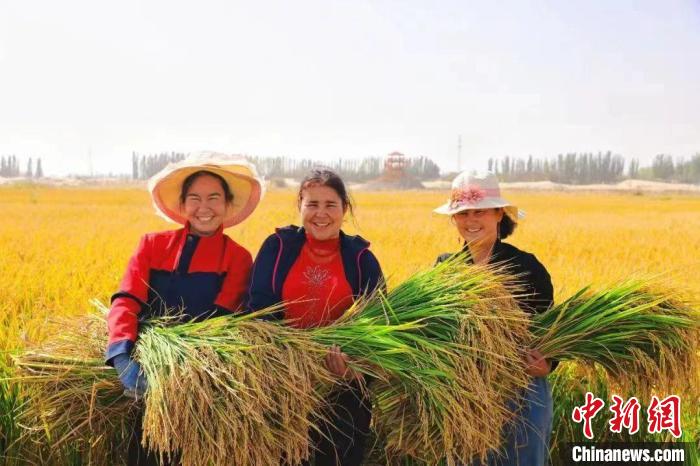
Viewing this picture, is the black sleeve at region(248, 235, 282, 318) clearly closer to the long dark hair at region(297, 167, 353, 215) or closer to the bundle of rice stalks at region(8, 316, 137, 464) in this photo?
the long dark hair at region(297, 167, 353, 215)

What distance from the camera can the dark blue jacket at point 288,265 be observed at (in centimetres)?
261

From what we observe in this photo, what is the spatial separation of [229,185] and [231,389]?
1070mm

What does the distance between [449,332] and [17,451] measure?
196 centimetres

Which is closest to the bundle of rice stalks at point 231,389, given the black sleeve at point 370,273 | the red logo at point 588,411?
the black sleeve at point 370,273

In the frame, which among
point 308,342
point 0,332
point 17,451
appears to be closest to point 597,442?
point 308,342

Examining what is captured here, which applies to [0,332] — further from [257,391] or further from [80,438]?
[257,391]

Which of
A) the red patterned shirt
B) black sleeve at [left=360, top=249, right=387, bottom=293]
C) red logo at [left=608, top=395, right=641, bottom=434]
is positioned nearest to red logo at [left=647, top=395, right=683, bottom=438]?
red logo at [left=608, top=395, right=641, bottom=434]

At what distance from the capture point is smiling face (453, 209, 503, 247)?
288 cm

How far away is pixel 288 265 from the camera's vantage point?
268 centimetres

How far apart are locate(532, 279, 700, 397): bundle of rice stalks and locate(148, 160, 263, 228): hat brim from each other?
1296mm

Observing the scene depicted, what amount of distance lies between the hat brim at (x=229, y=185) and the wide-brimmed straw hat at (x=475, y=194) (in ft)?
2.69

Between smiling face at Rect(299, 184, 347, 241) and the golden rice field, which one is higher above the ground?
smiling face at Rect(299, 184, 347, 241)

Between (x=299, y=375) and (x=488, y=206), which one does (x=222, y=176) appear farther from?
(x=488, y=206)

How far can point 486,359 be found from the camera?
2.42m
